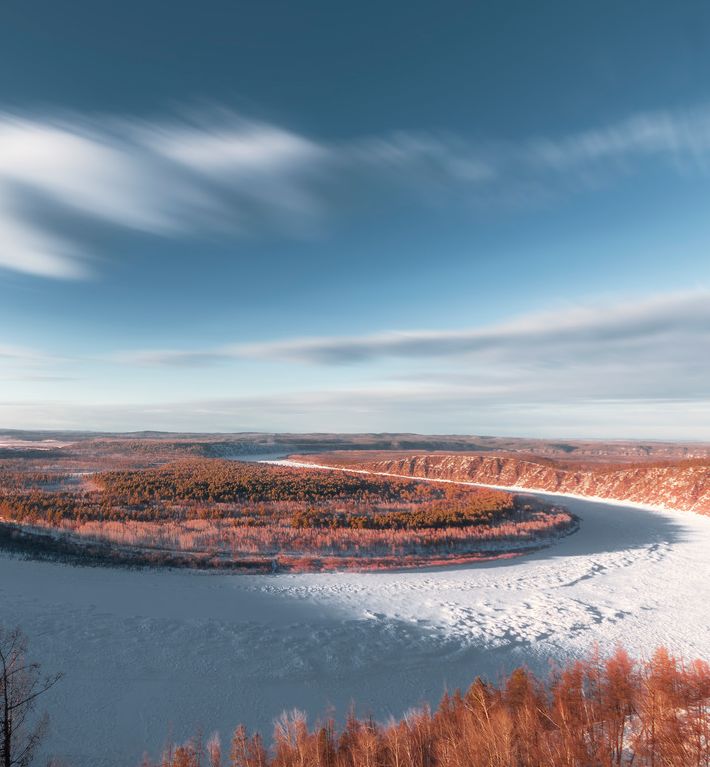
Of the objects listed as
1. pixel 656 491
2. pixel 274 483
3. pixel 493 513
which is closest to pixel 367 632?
pixel 493 513

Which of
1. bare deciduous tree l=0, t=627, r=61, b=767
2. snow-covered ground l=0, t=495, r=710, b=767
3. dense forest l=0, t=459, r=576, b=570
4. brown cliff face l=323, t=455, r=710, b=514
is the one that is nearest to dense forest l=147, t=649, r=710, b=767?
snow-covered ground l=0, t=495, r=710, b=767

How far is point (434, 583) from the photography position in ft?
63.8

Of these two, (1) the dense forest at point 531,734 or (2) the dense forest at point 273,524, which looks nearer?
(1) the dense forest at point 531,734

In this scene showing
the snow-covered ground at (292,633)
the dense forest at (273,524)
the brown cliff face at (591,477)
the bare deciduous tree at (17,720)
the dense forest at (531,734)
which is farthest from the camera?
the brown cliff face at (591,477)

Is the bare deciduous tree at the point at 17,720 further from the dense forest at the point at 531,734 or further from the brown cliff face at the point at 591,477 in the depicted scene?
the brown cliff face at the point at 591,477

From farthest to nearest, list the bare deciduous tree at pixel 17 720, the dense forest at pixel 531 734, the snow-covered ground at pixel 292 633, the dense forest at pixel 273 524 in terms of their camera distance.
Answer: the dense forest at pixel 273 524
the snow-covered ground at pixel 292 633
the bare deciduous tree at pixel 17 720
the dense forest at pixel 531 734

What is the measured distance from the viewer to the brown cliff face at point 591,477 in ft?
139

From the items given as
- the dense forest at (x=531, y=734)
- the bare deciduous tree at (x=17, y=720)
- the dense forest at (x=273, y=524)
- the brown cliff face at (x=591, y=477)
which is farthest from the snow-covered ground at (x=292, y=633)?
the brown cliff face at (x=591, y=477)

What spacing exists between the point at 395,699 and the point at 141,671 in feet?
20.0

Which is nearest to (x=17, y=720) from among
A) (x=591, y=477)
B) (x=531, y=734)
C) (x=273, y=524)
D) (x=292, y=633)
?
(x=292, y=633)

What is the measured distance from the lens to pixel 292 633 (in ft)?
45.5

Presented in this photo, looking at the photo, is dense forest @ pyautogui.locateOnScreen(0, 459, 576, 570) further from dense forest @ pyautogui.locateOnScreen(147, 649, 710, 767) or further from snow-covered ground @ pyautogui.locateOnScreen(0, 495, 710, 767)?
dense forest @ pyautogui.locateOnScreen(147, 649, 710, 767)

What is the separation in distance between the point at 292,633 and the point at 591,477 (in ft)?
165

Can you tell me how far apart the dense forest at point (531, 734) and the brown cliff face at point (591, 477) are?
3776cm
